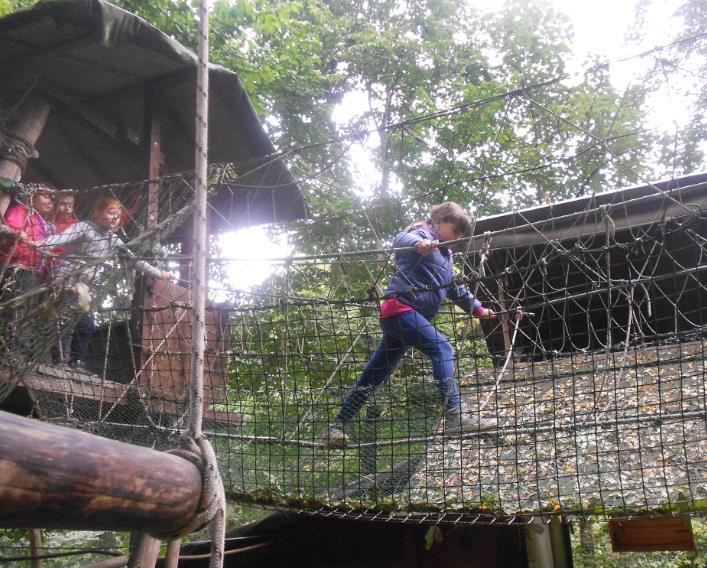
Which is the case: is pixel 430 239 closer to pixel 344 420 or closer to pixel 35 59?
pixel 344 420

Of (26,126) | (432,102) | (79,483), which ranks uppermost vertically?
(432,102)

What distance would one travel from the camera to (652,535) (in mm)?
2945

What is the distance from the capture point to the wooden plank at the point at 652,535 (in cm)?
285

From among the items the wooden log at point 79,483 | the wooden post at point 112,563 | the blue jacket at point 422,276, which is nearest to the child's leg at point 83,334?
the wooden post at point 112,563

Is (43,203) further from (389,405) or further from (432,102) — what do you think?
(432,102)

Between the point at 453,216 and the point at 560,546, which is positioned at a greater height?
the point at 453,216

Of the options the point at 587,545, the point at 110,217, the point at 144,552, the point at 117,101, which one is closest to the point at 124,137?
the point at 117,101

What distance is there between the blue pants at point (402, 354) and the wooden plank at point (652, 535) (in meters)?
0.96

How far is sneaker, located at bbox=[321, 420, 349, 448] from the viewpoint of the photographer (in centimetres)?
284

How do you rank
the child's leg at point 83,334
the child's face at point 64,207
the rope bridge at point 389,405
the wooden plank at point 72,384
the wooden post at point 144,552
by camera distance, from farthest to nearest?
the child's face at point 64,207 < the child's leg at point 83,334 < the wooden plank at point 72,384 < the rope bridge at point 389,405 < the wooden post at point 144,552

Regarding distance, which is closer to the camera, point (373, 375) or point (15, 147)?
point (373, 375)

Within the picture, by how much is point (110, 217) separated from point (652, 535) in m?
3.17

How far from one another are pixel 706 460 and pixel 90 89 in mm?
3867

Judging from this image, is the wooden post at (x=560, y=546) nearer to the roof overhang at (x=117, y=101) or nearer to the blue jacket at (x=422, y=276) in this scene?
the blue jacket at (x=422, y=276)
